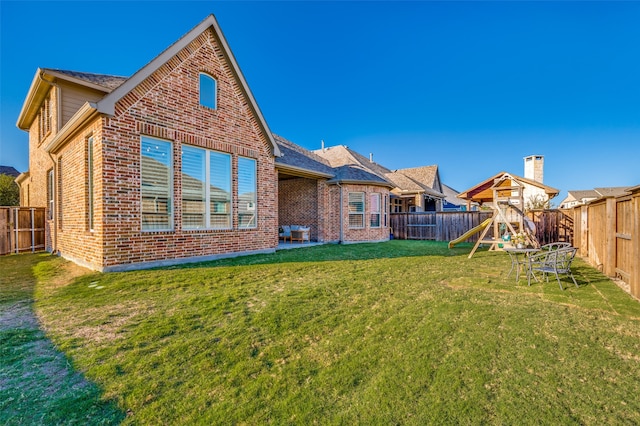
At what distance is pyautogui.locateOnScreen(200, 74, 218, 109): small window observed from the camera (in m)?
8.95

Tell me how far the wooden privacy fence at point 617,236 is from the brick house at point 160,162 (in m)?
9.54

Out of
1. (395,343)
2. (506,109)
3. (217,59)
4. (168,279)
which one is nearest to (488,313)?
(395,343)

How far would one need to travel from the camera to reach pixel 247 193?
10211 mm

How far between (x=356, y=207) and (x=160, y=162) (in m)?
10.0

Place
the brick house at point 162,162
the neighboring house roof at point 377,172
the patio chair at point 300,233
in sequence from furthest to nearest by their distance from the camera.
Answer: the neighboring house roof at point 377,172 < the patio chair at point 300,233 < the brick house at point 162,162

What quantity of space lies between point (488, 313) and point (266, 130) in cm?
908

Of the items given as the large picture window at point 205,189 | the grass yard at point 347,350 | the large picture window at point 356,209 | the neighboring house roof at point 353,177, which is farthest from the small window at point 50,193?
the large picture window at point 356,209

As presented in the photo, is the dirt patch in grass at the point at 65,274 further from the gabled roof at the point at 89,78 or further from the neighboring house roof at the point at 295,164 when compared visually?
the neighboring house roof at the point at 295,164

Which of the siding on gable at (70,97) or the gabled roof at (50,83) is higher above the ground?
the gabled roof at (50,83)

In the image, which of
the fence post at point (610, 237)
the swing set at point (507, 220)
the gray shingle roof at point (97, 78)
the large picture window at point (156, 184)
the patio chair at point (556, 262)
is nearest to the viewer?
the patio chair at point (556, 262)

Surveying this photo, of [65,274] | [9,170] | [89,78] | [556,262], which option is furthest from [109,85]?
[9,170]

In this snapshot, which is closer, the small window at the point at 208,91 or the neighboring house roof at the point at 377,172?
the small window at the point at 208,91

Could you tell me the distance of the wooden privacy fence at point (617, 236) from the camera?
531 cm

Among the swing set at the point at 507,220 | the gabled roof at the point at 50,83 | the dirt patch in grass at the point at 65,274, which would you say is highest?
the gabled roof at the point at 50,83
